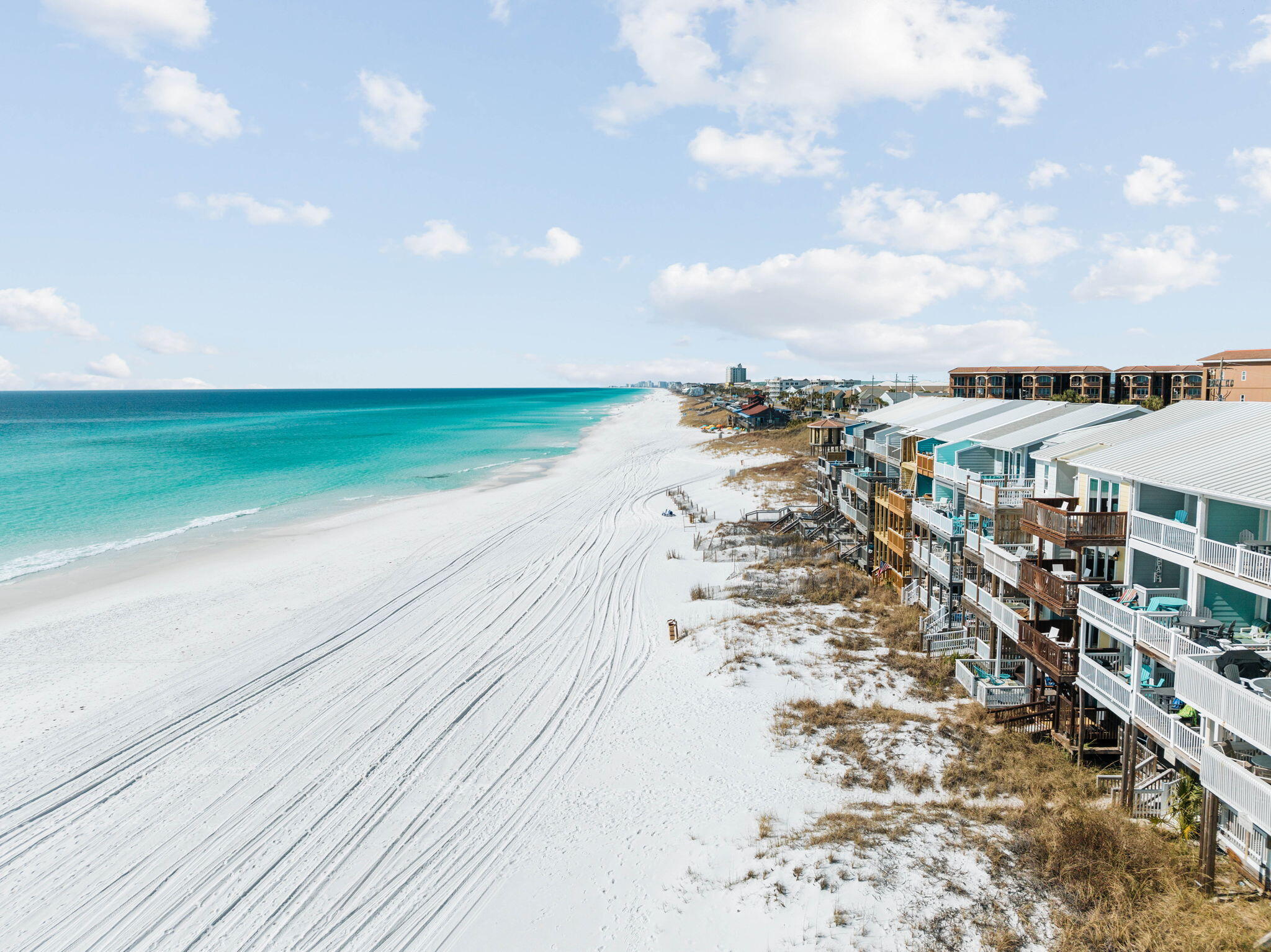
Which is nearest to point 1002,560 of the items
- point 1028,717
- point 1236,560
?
point 1028,717

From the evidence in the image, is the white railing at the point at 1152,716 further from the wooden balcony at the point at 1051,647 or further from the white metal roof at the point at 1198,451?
the white metal roof at the point at 1198,451

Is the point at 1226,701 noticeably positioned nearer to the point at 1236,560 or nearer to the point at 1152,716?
the point at 1152,716

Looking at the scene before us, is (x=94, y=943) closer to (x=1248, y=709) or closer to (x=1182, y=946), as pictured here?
(x=1182, y=946)

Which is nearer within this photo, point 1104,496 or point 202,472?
point 1104,496

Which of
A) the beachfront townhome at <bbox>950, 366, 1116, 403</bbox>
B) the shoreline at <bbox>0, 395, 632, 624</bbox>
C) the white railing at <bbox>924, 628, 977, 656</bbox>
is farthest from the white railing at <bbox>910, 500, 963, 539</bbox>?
the beachfront townhome at <bbox>950, 366, 1116, 403</bbox>

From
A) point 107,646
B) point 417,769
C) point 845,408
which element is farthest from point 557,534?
point 845,408

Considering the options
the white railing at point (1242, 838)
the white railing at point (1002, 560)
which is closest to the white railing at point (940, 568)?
the white railing at point (1002, 560)

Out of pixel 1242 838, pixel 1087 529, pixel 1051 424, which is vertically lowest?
pixel 1242 838
